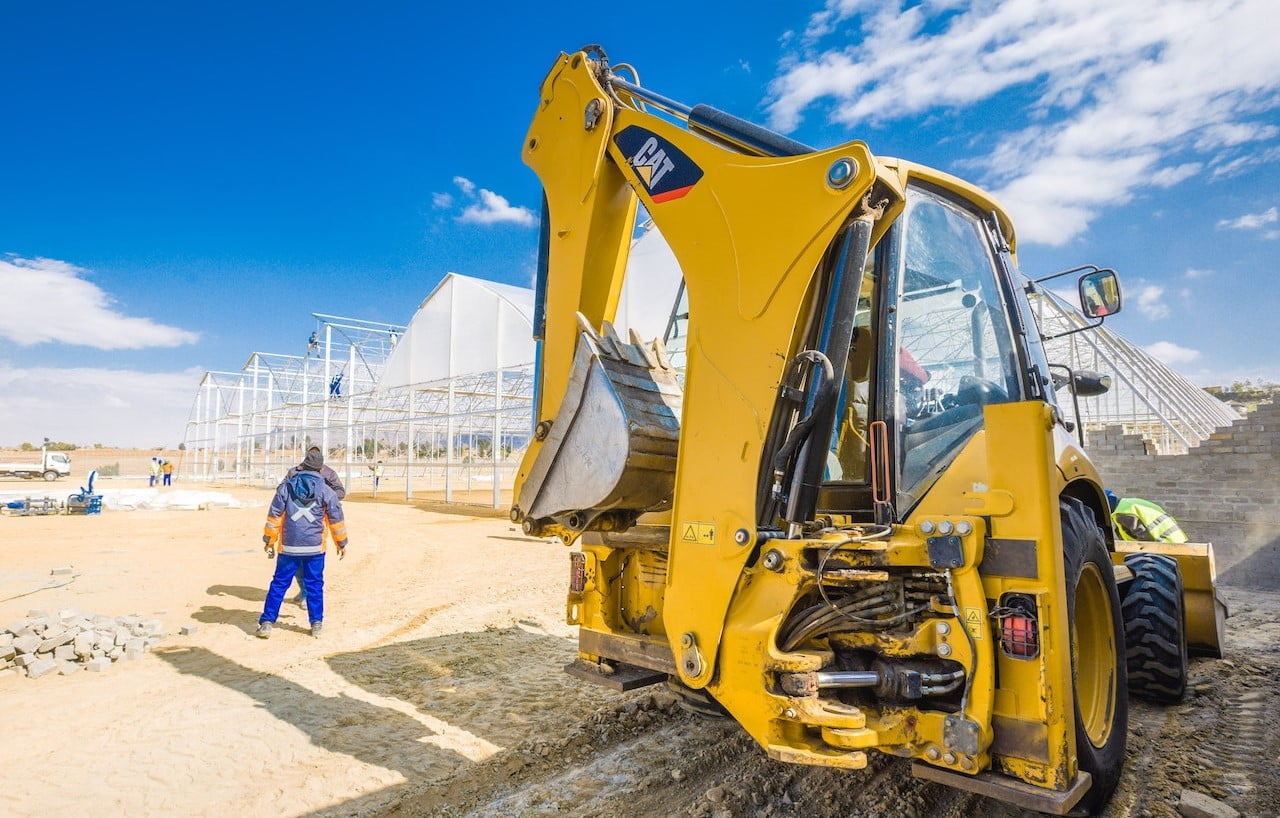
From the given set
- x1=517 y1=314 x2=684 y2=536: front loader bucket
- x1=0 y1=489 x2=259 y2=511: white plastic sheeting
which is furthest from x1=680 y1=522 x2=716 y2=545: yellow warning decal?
x1=0 y1=489 x2=259 y2=511: white plastic sheeting

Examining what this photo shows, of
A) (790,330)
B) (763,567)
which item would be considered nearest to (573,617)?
(763,567)

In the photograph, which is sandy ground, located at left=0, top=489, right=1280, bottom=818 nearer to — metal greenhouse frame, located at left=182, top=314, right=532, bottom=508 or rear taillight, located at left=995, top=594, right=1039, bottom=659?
rear taillight, located at left=995, top=594, right=1039, bottom=659

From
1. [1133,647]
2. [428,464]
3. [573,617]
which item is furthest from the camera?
[428,464]

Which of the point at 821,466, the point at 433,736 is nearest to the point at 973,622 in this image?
the point at 821,466

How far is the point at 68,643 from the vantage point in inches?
229

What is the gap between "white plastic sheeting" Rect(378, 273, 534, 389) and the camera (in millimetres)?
22859

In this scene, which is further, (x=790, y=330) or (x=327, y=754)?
(x=327, y=754)

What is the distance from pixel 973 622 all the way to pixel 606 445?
155cm

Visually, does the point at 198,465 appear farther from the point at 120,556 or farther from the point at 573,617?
the point at 573,617

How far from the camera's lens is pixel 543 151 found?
3.93 m

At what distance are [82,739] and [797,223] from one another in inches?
191

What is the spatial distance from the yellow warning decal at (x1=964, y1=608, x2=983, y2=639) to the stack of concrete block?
245 inches

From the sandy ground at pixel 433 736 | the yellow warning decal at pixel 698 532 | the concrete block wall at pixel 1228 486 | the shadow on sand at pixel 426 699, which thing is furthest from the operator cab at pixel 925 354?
the concrete block wall at pixel 1228 486

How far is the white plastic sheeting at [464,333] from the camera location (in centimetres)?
2286
